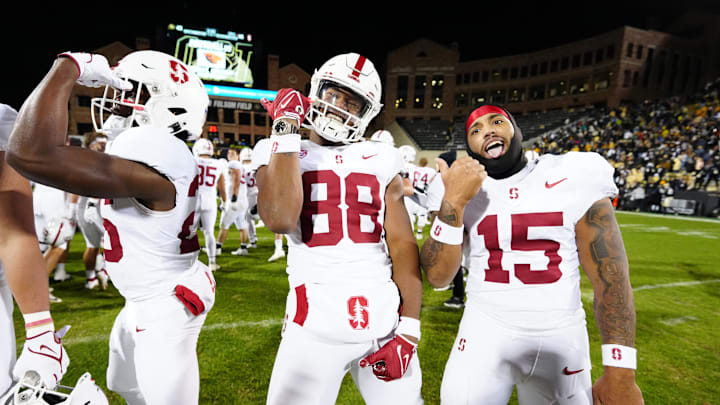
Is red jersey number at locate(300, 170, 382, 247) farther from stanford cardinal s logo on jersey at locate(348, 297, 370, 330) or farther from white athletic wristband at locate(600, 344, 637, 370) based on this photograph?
white athletic wristband at locate(600, 344, 637, 370)

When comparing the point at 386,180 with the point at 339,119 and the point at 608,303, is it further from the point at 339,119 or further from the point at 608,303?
the point at 608,303

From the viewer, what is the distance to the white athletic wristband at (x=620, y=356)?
1.59m

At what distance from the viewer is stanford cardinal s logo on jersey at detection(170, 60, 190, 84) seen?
1.95 meters

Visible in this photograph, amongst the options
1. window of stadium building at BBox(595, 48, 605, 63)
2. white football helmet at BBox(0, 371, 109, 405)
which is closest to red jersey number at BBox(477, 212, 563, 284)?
white football helmet at BBox(0, 371, 109, 405)

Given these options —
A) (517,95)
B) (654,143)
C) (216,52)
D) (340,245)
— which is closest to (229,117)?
(216,52)

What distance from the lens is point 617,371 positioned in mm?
1590

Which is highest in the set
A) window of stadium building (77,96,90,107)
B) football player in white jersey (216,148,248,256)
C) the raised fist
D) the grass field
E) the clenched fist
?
window of stadium building (77,96,90,107)

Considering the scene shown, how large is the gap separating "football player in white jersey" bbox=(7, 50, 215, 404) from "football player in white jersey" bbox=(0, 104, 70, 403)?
1.09 feet

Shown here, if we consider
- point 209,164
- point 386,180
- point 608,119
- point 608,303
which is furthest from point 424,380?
point 608,119

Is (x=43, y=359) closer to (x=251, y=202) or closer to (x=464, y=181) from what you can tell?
(x=464, y=181)

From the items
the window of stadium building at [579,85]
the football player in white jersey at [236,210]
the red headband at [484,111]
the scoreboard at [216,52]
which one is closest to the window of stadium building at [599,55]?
the window of stadium building at [579,85]

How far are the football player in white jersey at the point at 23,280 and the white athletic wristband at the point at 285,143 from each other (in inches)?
41.1

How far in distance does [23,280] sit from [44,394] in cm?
46

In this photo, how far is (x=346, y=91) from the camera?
1898 millimetres
